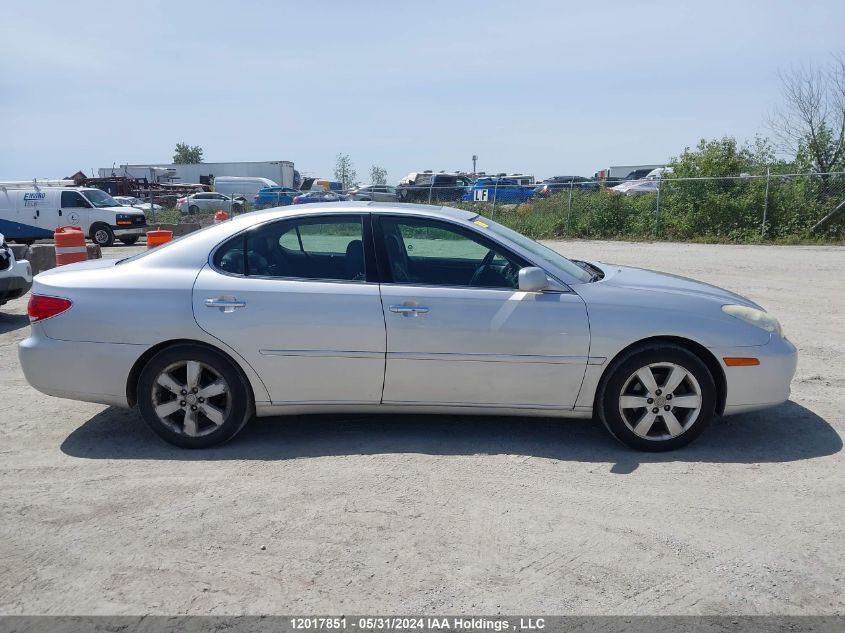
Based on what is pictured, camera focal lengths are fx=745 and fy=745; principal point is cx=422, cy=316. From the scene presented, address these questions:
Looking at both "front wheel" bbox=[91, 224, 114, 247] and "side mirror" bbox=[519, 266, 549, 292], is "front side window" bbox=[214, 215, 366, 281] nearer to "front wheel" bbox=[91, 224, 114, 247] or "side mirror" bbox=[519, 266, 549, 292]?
"side mirror" bbox=[519, 266, 549, 292]

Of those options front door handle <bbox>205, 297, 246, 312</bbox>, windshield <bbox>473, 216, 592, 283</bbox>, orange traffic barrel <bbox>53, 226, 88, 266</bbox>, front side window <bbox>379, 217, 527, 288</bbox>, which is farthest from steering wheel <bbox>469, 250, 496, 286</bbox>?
orange traffic barrel <bbox>53, 226, 88, 266</bbox>

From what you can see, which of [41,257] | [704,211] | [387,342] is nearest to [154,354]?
[387,342]

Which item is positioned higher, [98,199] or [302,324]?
[98,199]

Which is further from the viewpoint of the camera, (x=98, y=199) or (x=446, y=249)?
(x=98, y=199)

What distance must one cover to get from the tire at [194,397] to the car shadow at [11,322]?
Answer: 4.90m

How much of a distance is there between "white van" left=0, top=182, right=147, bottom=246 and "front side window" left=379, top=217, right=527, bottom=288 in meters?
20.2

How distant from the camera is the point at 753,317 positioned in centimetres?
475

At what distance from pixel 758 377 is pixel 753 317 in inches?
15.6

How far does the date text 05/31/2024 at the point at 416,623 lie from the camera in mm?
2893

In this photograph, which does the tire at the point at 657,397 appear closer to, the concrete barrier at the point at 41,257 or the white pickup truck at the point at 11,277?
the white pickup truck at the point at 11,277

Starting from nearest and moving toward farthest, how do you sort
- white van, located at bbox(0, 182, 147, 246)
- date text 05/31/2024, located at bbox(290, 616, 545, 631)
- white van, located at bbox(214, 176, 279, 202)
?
1. date text 05/31/2024, located at bbox(290, 616, 545, 631)
2. white van, located at bbox(0, 182, 147, 246)
3. white van, located at bbox(214, 176, 279, 202)

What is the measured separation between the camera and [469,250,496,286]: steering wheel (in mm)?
4824

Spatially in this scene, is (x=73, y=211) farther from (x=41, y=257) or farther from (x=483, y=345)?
(x=483, y=345)

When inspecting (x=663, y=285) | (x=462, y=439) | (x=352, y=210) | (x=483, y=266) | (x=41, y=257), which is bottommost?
(x=462, y=439)
